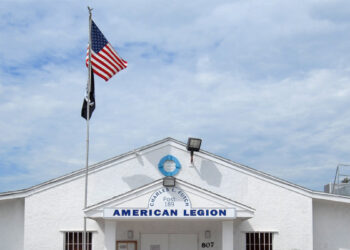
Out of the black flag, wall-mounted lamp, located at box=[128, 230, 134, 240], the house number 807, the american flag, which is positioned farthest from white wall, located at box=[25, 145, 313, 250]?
the american flag

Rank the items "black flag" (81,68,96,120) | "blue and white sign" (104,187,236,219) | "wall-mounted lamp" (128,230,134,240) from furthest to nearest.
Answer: "wall-mounted lamp" (128,230,134,240) → "black flag" (81,68,96,120) → "blue and white sign" (104,187,236,219)

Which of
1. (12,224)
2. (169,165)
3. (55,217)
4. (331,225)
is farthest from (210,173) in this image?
(12,224)

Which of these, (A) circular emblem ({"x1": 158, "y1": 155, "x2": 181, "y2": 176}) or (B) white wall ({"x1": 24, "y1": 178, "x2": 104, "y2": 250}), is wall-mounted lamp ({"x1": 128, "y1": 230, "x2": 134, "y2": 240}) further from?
(A) circular emblem ({"x1": 158, "y1": 155, "x2": 181, "y2": 176})

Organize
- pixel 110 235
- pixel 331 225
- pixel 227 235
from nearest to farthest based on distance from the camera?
pixel 110 235, pixel 227 235, pixel 331 225

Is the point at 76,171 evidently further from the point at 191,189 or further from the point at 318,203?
the point at 318,203

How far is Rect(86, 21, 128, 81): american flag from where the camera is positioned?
64.0 ft

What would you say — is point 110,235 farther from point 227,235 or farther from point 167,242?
point 227,235

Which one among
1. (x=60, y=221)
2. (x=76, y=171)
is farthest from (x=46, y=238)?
(x=76, y=171)

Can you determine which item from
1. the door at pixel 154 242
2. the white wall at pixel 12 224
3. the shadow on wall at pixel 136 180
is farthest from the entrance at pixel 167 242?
the white wall at pixel 12 224

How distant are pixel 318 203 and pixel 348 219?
1.41 metres

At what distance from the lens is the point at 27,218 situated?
70.2ft

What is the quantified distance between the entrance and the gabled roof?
3334 mm

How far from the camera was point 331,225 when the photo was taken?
74.5ft

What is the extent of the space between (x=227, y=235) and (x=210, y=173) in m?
3.06
